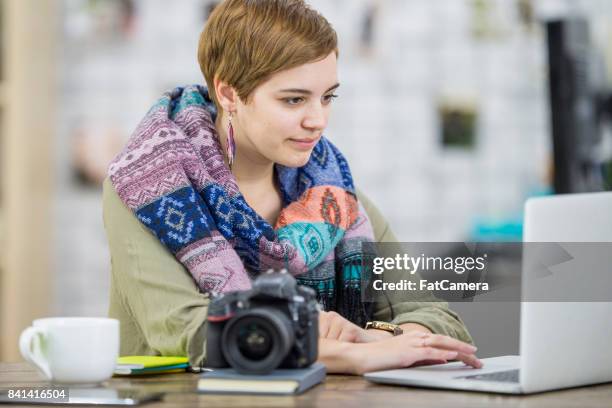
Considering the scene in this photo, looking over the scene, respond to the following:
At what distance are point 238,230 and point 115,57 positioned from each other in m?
1.72

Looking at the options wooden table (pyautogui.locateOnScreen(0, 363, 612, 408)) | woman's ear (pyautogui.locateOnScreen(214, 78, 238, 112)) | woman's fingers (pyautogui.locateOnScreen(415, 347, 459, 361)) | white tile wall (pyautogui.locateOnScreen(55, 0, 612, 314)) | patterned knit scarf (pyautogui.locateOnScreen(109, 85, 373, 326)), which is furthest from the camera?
white tile wall (pyautogui.locateOnScreen(55, 0, 612, 314))

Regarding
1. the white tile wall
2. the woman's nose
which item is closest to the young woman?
the woman's nose

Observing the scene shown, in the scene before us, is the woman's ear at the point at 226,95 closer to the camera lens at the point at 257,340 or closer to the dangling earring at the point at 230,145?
the dangling earring at the point at 230,145

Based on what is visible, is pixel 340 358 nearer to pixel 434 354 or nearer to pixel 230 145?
pixel 434 354

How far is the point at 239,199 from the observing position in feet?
5.32

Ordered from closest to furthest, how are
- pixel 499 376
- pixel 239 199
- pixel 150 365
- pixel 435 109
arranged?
pixel 499 376, pixel 150 365, pixel 239 199, pixel 435 109

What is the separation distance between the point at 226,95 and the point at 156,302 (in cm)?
40

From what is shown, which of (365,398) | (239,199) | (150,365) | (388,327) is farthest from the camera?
(239,199)

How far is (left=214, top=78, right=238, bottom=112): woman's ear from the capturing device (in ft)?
5.38

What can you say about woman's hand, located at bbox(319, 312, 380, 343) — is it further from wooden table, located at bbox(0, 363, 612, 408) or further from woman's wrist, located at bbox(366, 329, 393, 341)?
wooden table, located at bbox(0, 363, 612, 408)

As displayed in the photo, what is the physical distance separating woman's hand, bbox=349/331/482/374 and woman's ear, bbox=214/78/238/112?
1.88 feet

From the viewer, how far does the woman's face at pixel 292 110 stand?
156 centimetres

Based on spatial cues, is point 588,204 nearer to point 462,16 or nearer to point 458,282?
point 458,282

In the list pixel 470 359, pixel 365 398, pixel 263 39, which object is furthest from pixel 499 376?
pixel 263 39
